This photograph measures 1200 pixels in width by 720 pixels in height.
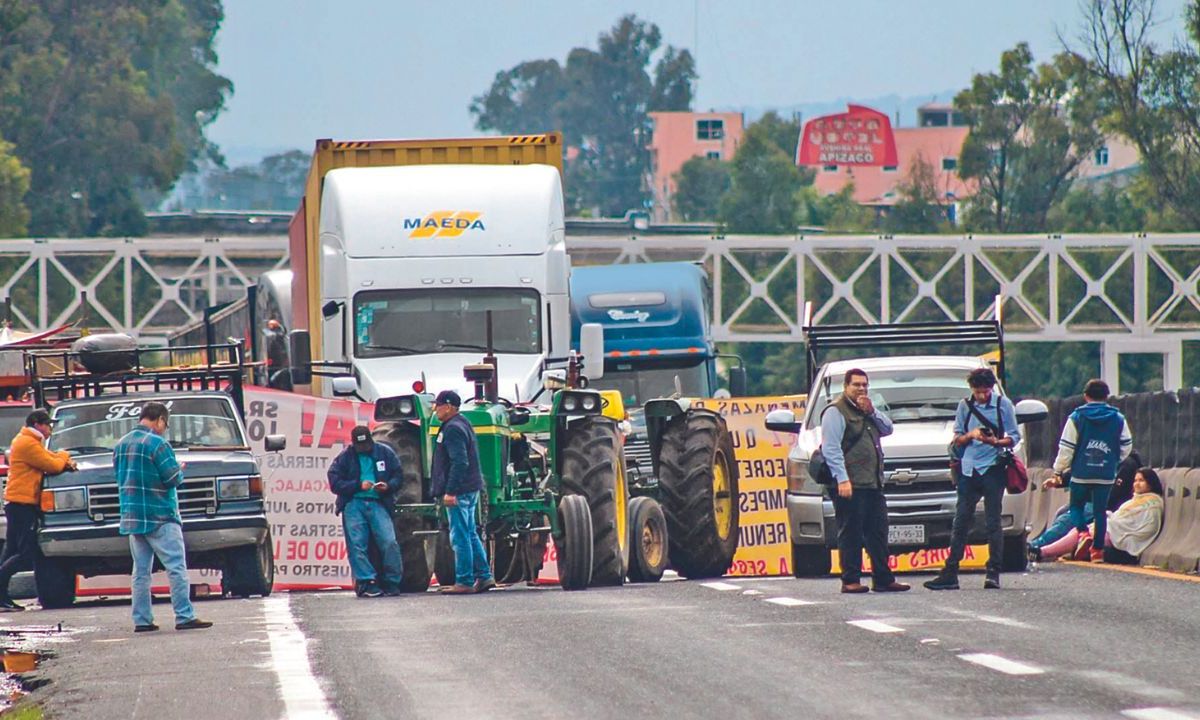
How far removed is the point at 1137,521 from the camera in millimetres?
22969

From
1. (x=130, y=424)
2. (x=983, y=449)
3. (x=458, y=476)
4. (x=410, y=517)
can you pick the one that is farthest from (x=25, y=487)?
(x=983, y=449)

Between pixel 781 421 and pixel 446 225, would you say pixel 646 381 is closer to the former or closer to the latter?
pixel 446 225

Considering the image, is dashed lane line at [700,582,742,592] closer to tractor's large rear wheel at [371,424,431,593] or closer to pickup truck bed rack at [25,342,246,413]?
tractor's large rear wheel at [371,424,431,593]

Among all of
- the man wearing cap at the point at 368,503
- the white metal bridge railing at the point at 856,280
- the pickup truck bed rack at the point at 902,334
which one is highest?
the white metal bridge railing at the point at 856,280

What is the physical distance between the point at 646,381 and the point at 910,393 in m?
8.62

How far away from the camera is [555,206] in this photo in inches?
995

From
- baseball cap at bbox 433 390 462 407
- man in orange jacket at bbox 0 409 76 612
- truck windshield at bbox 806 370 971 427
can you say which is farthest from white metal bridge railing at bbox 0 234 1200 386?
baseball cap at bbox 433 390 462 407

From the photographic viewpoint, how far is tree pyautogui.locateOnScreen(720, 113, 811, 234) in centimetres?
12481

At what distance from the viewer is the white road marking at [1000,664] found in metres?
12.6

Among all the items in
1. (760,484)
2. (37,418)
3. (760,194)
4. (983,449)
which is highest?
(760,194)

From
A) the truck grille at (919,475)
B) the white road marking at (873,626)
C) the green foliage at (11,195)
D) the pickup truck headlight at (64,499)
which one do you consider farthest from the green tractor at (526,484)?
the green foliage at (11,195)

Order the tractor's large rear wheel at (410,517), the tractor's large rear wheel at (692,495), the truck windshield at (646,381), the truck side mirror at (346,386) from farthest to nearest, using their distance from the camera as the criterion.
Result: the truck windshield at (646,381) < the truck side mirror at (346,386) < the tractor's large rear wheel at (692,495) < the tractor's large rear wheel at (410,517)

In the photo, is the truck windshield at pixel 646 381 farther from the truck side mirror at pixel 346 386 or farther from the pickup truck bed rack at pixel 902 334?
the truck side mirror at pixel 346 386

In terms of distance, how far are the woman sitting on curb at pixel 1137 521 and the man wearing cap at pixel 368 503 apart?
273 inches
